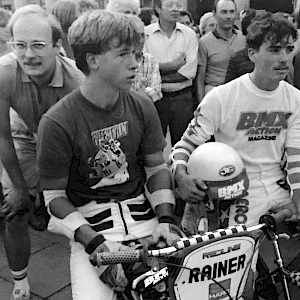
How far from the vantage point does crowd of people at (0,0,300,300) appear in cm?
203

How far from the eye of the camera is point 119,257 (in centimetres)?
156

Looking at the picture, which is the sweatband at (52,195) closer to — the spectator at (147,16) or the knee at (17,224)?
the knee at (17,224)

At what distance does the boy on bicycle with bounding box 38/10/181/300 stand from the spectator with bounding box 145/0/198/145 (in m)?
2.66

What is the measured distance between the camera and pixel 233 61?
4301 millimetres

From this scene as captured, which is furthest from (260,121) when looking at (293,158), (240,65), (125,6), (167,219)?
(125,6)

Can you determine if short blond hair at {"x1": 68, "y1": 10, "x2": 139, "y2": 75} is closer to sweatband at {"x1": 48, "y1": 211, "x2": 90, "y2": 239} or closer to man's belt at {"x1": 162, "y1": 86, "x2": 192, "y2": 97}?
sweatband at {"x1": 48, "y1": 211, "x2": 90, "y2": 239}

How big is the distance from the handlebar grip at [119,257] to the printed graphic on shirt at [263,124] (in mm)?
1178

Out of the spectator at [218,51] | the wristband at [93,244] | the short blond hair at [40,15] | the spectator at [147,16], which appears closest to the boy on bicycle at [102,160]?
the wristband at [93,244]

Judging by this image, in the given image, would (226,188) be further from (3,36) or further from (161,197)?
(3,36)

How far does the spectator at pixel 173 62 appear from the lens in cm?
487

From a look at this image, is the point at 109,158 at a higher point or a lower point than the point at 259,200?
higher

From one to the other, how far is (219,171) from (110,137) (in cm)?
51

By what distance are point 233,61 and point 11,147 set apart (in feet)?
7.63

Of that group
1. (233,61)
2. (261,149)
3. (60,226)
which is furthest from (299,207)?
(233,61)
